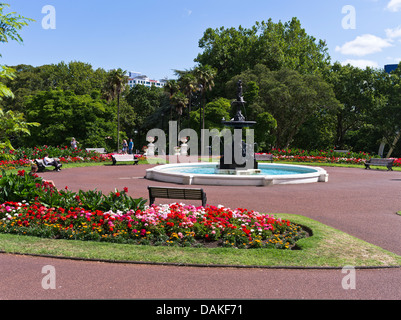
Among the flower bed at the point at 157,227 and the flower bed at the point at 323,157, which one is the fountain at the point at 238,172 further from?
the flower bed at the point at 323,157

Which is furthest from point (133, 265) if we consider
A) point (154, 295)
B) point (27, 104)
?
point (27, 104)

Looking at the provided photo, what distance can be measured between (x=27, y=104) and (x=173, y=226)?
4089cm

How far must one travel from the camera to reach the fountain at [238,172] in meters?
15.6

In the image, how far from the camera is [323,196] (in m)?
13.2

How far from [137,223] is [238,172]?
11763mm

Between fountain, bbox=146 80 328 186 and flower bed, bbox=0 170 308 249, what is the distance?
22.8 ft

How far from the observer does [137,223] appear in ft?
24.8

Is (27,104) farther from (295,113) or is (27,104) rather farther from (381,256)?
(381,256)

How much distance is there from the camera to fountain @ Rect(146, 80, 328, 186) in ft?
51.2

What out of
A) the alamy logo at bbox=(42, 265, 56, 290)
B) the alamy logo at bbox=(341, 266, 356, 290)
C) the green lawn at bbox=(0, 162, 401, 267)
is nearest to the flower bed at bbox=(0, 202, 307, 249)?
the green lawn at bbox=(0, 162, 401, 267)

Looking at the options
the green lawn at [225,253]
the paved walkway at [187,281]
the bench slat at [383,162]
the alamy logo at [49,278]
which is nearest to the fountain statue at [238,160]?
the bench slat at [383,162]

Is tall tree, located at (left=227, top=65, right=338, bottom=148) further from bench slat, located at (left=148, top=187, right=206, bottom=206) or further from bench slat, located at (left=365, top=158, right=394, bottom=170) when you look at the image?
bench slat, located at (left=148, top=187, right=206, bottom=206)

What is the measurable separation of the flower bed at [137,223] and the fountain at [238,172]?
6.94m
